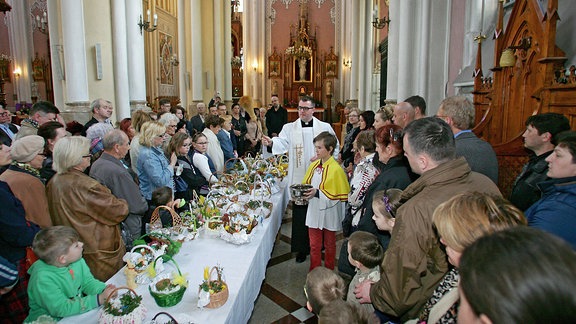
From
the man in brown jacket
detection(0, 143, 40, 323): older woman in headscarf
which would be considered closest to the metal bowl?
the man in brown jacket

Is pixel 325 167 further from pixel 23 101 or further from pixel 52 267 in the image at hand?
pixel 23 101

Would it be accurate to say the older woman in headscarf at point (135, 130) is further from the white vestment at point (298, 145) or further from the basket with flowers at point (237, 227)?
the basket with flowers at point (237, 227)

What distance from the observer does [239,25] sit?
2791cm

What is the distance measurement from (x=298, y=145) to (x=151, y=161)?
1.95 m

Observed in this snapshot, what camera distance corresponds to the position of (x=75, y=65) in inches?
279

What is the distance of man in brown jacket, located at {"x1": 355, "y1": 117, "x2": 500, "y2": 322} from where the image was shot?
69.6 inches

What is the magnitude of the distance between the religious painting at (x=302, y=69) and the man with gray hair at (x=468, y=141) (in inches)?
765

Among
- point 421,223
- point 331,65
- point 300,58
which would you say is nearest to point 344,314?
point 421,223

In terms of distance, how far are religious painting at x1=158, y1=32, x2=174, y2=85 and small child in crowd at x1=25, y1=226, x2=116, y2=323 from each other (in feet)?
46.8

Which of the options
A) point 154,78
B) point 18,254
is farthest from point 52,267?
point 154,78

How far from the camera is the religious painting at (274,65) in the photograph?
71.6 feet

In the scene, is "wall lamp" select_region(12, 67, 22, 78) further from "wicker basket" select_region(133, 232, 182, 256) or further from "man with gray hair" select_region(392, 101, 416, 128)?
"man with gray hair" select_region(392, 101, 416, 128)

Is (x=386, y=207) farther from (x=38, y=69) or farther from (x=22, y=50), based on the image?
(x=22, y=50)

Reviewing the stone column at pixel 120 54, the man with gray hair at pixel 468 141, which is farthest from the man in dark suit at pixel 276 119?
the man with gray hair at pixel 468 141
